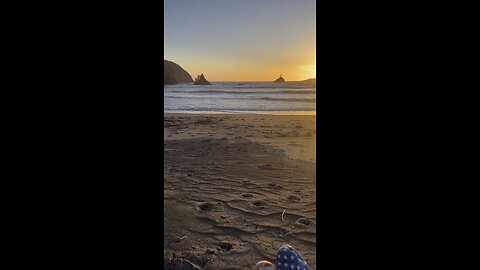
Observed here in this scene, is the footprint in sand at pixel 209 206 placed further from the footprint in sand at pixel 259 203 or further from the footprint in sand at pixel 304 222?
the footprint in sand at pixel 304 222

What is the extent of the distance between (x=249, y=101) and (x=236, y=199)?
941 cm

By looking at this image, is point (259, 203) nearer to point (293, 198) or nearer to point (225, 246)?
point (293, 198)

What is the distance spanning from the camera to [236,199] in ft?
9.21

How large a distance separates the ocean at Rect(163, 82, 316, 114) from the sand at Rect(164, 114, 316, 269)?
3006 mm

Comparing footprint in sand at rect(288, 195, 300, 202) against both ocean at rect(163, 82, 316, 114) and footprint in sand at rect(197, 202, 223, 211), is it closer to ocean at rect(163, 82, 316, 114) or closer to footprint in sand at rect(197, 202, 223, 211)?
footprint in sand at rect(197, 202, 223, 211)

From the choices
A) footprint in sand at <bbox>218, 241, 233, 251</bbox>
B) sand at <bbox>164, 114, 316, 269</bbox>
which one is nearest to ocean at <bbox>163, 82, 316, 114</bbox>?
sand at <bbox>164, 114, 316, 269</bbox>

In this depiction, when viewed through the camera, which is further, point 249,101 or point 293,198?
point 249,101

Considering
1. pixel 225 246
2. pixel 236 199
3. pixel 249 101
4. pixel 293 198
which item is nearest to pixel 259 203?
pixel 236 199
